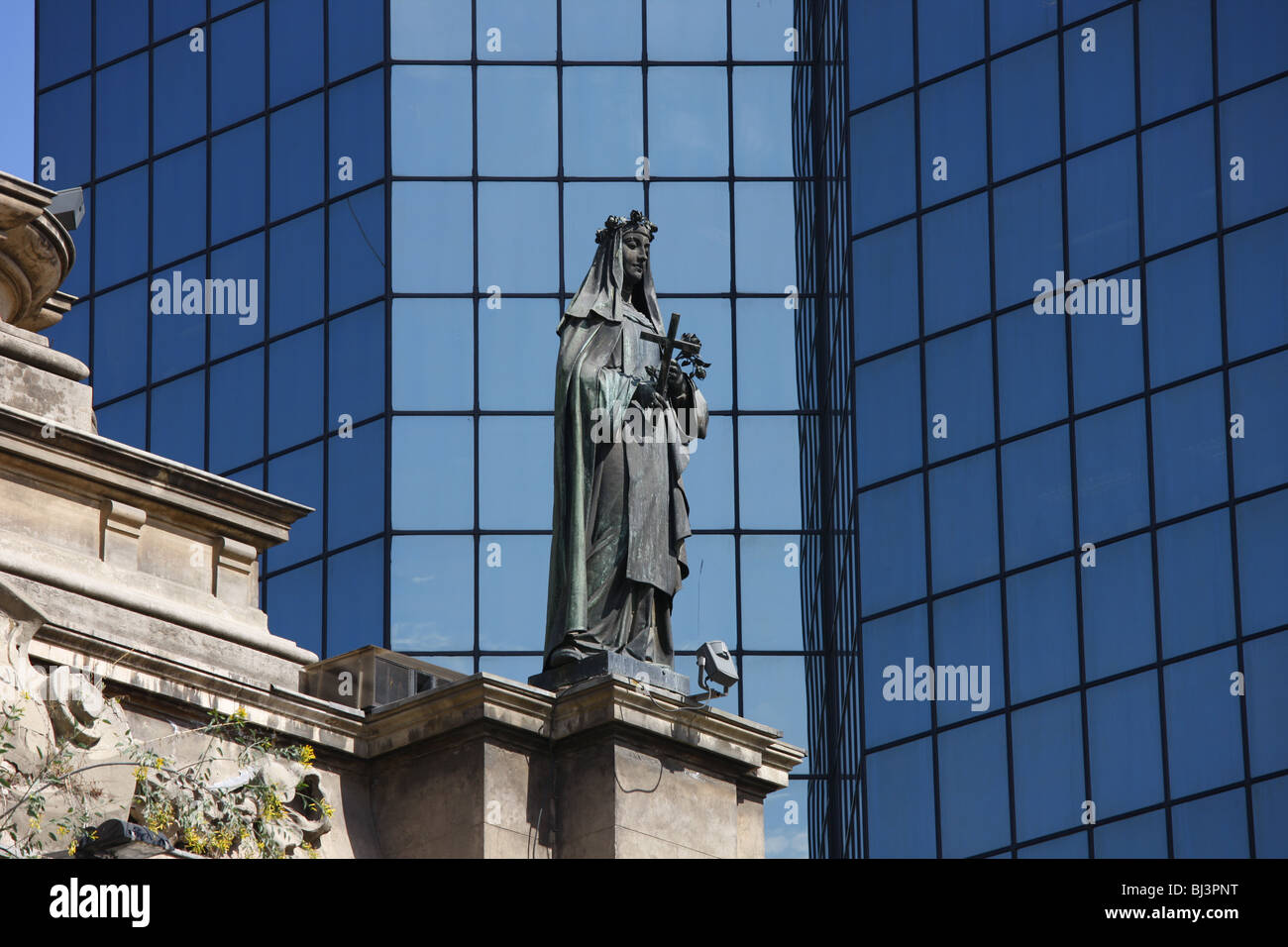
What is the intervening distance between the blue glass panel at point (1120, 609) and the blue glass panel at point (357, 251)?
55.7 ft

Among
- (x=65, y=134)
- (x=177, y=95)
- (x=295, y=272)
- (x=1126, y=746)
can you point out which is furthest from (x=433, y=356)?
(x=1126, y=746)

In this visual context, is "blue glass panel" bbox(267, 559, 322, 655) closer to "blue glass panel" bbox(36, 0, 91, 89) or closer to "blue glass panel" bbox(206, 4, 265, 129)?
"blue glass panel" bbox(206, 4, 265, 129)

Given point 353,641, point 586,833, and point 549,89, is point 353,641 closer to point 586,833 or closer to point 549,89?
point 549,89

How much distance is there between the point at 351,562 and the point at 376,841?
38329 millimetres

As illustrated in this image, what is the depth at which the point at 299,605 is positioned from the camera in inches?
2416

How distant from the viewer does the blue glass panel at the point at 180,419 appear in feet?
213

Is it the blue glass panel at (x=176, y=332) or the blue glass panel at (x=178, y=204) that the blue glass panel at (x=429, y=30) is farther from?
the blue glass panel at (x=176, y=332)

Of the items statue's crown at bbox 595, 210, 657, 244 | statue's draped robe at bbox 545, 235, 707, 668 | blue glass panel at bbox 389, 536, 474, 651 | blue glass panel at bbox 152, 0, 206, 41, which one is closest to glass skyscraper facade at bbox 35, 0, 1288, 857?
blue glass panel at bbox 389, 536, 474, 651

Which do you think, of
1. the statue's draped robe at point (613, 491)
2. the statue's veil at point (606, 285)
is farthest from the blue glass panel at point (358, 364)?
the statue's draped robe at point (613, 491)

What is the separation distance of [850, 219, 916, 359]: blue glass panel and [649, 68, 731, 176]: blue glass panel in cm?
463

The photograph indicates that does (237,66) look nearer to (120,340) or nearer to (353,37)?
(353,37)

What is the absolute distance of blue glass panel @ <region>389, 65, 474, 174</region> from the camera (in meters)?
65.0

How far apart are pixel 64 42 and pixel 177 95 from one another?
3.78m
